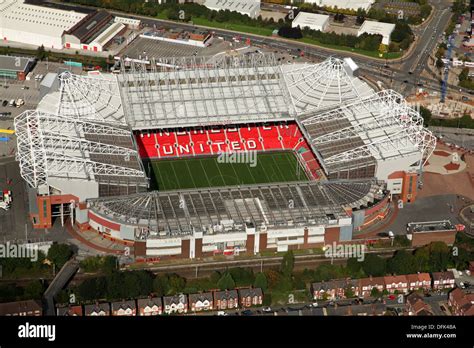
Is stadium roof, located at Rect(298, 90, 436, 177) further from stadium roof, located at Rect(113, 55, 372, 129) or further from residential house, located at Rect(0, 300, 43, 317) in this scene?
residential house, located at Rect(0, 300, 43, 317)

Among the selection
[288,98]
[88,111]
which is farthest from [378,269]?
[88,111]

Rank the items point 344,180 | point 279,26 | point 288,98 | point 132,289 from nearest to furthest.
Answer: point 132,289 < point 344,180 < point 288,98 < point 279,26

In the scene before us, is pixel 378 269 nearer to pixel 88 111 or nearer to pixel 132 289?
pixel 132 289

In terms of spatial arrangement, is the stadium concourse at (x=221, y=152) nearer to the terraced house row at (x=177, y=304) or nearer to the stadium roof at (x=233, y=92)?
the stadium roof at (x=233, y=92)

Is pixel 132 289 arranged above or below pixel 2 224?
below

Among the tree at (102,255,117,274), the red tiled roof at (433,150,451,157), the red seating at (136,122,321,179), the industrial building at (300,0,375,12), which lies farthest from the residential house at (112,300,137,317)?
the industrial building at (300,0,375,12)

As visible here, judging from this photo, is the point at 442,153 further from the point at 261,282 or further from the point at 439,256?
the point at 261,282

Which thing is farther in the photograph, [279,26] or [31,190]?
[279,26]
